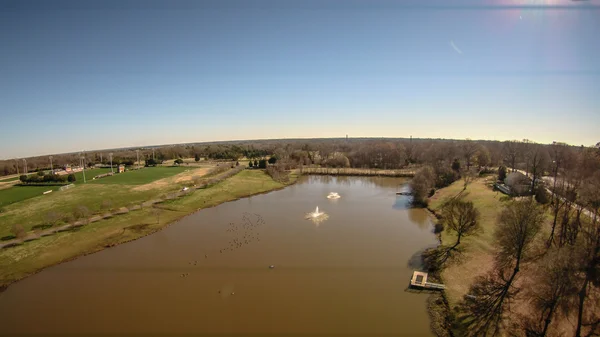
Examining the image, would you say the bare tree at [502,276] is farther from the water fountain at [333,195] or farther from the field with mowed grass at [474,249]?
the water fountain at [333,195]

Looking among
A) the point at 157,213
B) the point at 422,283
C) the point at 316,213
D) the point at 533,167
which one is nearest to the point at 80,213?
the point at 157,213

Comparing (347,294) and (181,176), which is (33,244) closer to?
(347,294)

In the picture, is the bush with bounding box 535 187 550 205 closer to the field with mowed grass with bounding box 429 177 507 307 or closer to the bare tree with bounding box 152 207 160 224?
the field with mowed grass with bounding box 429 177 507 307

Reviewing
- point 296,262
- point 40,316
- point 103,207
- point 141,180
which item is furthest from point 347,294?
point 141,180

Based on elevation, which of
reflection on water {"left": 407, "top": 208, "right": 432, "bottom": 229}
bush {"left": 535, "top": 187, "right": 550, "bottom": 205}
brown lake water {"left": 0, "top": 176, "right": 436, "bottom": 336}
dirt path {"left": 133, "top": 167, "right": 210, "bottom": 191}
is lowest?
brown lake water {"left": 0, "top": 176, "right": 436, "bottom": 336}

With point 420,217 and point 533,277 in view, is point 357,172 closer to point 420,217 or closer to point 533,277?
point 420,217

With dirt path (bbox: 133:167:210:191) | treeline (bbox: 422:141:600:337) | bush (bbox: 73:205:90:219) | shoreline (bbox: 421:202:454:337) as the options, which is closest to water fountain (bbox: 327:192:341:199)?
treeline (bbox: 422:141:600:337)
